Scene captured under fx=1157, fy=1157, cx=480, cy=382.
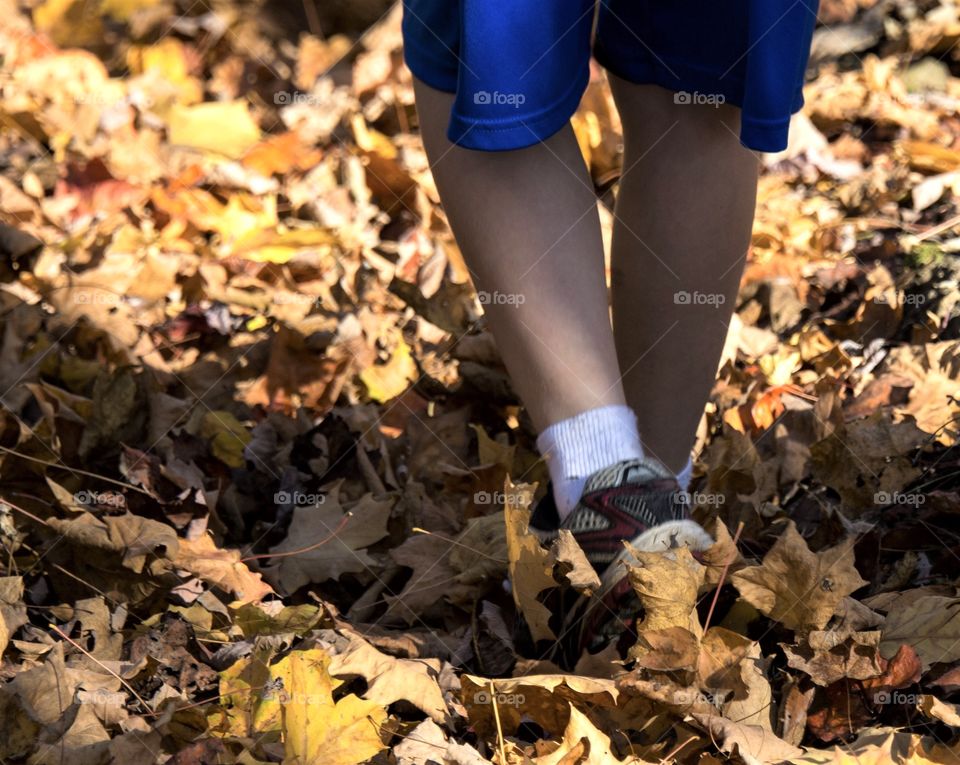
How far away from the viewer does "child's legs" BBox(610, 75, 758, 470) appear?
1492 millimetres

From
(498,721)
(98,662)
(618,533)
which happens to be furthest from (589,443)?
(98,662)

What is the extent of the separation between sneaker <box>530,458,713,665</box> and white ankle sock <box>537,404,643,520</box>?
0.01m

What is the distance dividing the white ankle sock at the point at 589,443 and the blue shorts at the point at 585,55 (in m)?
0.32

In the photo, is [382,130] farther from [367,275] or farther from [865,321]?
[865,321]

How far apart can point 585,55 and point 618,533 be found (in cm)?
56

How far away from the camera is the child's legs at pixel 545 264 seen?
4.38 ft

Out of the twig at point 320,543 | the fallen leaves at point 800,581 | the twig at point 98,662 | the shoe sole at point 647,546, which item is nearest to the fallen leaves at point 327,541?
the twig at point 320,543

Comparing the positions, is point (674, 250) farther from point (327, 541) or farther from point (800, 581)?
point (327, 541)

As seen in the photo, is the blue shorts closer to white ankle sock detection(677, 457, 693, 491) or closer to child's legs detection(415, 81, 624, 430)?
child's legs detection(415, 81, 624, 430)

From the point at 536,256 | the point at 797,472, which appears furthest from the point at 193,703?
the point at 797,472

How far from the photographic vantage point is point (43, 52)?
3.61 metres

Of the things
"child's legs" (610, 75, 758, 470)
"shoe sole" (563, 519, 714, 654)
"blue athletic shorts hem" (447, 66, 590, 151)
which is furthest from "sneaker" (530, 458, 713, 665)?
"blue athletic shorts hem" (447, 66, 590, 151)

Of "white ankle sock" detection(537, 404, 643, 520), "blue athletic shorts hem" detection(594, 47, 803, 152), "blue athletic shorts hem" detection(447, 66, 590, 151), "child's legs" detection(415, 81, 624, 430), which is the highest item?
"blue athletic shorts hem" detection(447, 66, 590, 151)

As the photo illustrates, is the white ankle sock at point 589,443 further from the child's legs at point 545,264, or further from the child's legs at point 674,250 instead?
the child's legs at point 674,250
